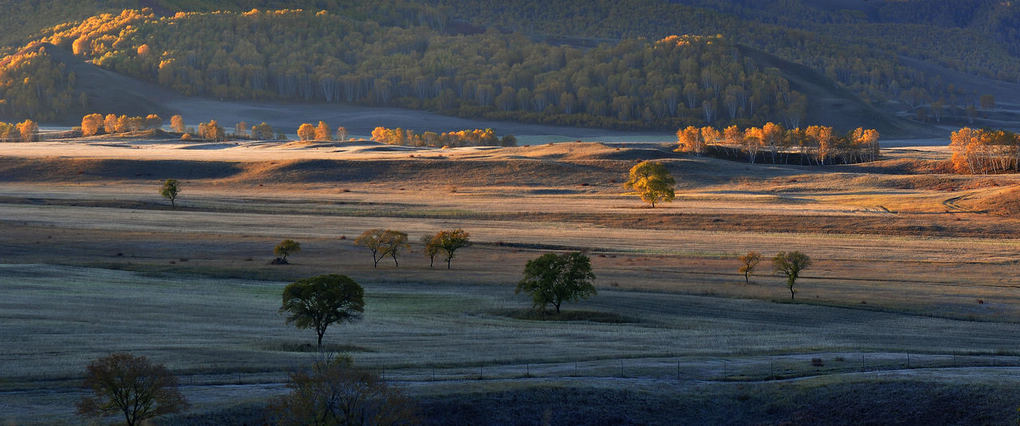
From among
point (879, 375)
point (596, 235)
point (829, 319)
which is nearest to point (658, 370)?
point (879, 375)

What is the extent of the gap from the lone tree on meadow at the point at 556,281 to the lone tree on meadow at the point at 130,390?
2843 centimetres

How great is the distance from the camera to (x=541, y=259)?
186ft

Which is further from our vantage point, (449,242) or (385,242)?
(385,242)

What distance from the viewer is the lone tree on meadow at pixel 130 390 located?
2792cm

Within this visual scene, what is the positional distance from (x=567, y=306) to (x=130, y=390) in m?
33.0

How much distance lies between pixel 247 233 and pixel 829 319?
5098 centimetres

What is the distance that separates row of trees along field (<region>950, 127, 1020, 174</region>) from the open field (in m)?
14.7

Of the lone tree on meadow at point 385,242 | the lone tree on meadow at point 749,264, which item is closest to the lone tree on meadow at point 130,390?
the lone tree on meadow at point 385,242

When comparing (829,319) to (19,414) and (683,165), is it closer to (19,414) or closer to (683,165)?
(19,414)

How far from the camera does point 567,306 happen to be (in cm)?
5825

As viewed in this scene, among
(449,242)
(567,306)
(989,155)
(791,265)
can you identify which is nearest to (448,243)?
(449,242)

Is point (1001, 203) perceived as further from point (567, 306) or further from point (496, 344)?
point (496, 344)

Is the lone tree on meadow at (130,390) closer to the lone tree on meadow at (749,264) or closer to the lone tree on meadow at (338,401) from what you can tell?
the lone tree on meadow at (338,401)

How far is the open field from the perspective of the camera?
3325cm
